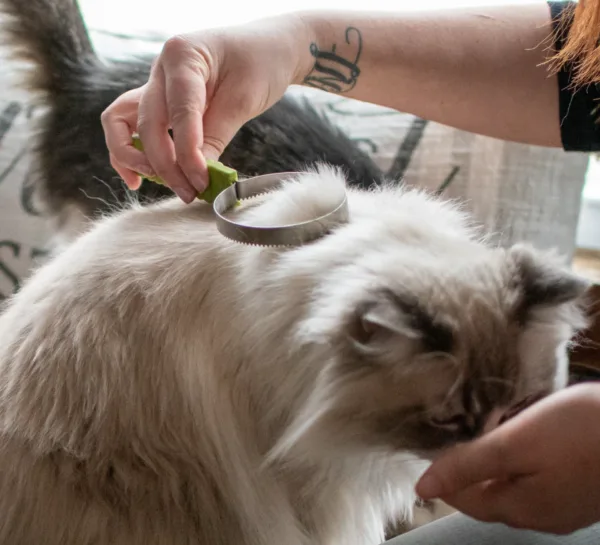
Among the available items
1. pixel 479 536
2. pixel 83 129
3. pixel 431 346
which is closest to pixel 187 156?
pixel 431 346

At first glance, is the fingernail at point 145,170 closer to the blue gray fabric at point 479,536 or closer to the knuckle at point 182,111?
the knuckle at point 182,111

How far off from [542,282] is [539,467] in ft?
0.59

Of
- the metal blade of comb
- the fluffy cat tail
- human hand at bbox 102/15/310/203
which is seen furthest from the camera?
the fluffy cat tail

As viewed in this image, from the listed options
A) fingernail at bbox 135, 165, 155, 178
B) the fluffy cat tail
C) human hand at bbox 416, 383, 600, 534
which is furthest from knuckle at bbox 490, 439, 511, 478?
the fluffy cat tail

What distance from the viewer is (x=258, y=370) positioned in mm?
753

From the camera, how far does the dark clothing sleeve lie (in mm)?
1114

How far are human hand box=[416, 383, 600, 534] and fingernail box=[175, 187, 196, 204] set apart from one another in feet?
1.45

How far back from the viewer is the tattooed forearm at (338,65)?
1115 mm

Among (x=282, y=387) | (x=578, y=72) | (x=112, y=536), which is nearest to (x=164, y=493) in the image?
(x=112, y=536)

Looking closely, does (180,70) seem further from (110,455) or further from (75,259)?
(110,455)

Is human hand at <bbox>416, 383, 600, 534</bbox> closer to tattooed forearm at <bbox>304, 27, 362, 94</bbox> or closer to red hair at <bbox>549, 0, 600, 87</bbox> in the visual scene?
red hair at <bbox>549, 0, 600, 87</bbox>

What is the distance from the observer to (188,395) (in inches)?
30.5

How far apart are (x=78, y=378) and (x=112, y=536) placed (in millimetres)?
186

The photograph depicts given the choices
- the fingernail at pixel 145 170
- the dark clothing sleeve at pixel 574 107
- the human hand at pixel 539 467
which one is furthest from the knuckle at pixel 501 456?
the dark clothing sleeve at pixel 574 107
